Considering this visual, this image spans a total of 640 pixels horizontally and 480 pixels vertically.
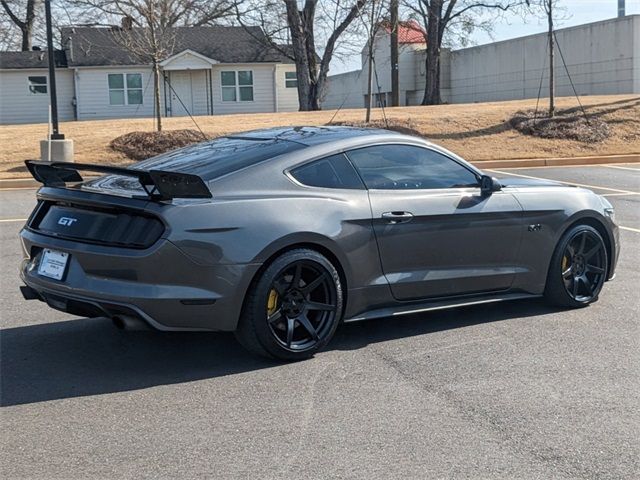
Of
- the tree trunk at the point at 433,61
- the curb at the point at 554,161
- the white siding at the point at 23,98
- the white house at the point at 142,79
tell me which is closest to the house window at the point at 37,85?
the white house at the point at 142,79

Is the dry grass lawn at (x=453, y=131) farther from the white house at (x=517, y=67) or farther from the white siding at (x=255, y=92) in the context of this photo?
the white siding at (x=255, y=92)

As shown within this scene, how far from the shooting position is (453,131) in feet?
73.7

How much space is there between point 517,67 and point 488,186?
3880 cm

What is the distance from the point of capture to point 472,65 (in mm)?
46188

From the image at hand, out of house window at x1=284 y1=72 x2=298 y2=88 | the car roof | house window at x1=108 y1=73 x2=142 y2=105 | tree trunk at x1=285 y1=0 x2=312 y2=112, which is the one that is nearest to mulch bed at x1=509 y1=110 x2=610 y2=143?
tree trunk at x1=285 y1=0 x2=312 y2=112

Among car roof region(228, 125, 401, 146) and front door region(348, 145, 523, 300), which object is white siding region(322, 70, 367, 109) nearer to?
car roof region(228, 125, 401, 146)

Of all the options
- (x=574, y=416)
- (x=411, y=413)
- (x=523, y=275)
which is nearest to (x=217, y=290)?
(x=411, y=413)

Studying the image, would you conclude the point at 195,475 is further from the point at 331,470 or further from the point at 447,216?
the point at 447,216

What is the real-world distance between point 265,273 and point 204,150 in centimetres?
131

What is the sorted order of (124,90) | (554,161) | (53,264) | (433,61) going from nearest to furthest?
(53,264) < (554,161) < (433,61) < (124,90)

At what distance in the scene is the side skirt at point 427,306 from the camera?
216 inches

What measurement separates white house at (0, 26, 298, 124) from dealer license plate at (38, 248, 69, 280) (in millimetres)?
33787

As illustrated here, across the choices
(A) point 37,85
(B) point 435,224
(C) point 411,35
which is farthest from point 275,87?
(B) point 435,224

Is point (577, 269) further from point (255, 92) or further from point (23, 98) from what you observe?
point (23, 98)
